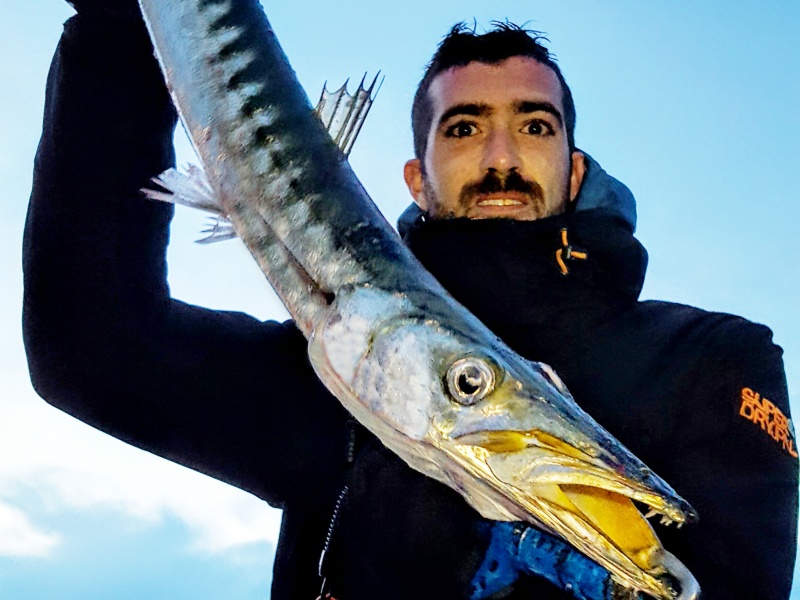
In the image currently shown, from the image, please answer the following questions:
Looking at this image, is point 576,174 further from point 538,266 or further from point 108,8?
point 108,8

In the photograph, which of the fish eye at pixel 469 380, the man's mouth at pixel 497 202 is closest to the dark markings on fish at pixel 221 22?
the man's mouth at pixel 497 202

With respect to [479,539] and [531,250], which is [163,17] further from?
[479,539]

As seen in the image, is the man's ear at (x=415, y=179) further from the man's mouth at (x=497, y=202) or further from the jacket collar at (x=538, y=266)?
the jacket collar at (x=538, y=266)

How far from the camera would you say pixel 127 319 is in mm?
3252

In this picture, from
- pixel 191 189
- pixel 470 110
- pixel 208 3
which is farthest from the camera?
pixel 470 110

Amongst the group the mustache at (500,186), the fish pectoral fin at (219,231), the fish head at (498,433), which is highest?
the mustache at (500,186)

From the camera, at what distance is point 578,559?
237 cm

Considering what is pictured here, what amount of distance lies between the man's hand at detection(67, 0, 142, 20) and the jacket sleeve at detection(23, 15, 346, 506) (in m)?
0.05

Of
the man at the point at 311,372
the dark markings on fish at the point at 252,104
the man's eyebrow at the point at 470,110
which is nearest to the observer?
the man at the point at 311,372

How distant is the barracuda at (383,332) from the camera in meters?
2.14

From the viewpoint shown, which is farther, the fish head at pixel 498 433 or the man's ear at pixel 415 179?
the man's ear at pixel 415 179

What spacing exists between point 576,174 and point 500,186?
0.66 metres

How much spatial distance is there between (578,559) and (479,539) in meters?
0.44

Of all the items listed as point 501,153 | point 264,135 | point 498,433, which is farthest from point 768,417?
point 264,135
